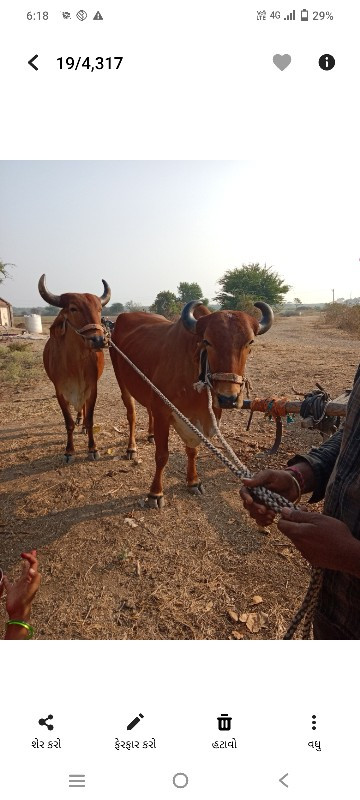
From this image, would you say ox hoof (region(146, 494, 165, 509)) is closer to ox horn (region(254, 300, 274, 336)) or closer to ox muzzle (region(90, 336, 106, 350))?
ox muzzle (region(90, 336, 106, 350))

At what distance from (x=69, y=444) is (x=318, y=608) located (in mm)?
4408

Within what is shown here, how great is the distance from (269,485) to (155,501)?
2.71 metres

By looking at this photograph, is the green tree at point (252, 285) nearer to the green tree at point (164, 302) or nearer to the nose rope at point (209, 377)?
the green tree at point (164, 302)

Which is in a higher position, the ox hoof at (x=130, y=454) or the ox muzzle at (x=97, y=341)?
the ox muzzle at (x=97, y=341)

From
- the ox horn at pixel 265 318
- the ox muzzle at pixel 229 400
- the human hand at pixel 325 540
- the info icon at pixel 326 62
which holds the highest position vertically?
the info icon at pixel 326 62

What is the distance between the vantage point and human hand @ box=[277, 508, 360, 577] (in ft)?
3.62

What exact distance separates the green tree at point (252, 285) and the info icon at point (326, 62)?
1170 inches

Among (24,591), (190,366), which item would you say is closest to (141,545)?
(190,366)

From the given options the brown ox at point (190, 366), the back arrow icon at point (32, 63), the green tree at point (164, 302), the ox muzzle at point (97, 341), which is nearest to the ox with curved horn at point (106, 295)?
the brown ox at point (190, 366)

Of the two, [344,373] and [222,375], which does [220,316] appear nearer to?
[222,375]

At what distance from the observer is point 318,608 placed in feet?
4.83

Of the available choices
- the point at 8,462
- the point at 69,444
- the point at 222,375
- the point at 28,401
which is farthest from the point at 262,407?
the point at 28,401

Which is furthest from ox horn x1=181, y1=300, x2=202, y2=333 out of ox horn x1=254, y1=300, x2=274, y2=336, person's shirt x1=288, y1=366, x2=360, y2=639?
person's shirt x1=288, y1=366, x2=360, y2=639
